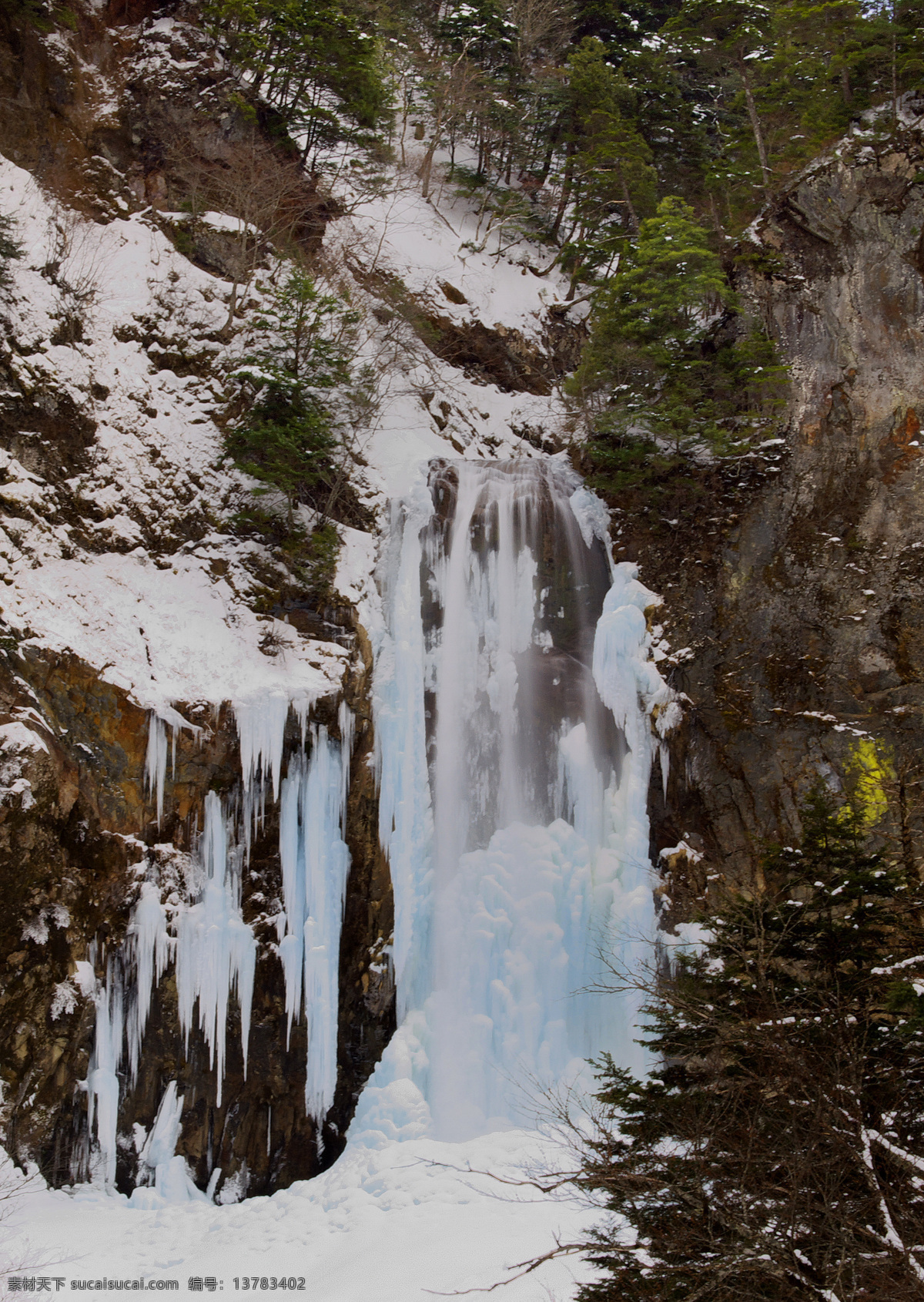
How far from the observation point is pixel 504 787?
42.4 feet

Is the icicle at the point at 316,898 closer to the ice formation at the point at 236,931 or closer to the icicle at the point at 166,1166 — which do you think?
the ice formation at the point at 236,931

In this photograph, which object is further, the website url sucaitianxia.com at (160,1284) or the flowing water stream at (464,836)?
the flowing water stream at (464,836)

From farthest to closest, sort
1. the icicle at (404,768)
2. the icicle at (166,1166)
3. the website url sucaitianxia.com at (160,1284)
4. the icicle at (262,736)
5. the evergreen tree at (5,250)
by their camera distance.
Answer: the icicle at (404,768)
the evergreen tree at (5,250)
the icicle at (262,736)
the icicle at (166,1166)
the website url sucaitianxia.com at (160,1284)

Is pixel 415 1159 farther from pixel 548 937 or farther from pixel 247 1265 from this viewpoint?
pixel 548 937

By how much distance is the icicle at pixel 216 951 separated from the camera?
395 inches

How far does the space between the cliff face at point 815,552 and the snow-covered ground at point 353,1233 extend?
14.9 ft

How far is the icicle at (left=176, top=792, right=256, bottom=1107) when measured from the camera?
32.9 ft

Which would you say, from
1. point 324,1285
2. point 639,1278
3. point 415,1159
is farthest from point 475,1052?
point 639,1278

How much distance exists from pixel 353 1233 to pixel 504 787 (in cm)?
594

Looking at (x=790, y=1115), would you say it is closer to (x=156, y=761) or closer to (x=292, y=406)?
(x=156, y=761)

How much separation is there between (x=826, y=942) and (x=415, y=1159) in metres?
5.88

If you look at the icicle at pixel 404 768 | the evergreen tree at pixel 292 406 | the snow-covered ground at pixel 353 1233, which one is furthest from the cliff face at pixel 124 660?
the evergreen tree at pixel 292 406

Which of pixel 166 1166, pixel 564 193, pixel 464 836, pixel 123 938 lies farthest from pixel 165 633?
pixel 564 193

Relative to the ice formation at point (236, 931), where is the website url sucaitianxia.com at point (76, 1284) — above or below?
below
